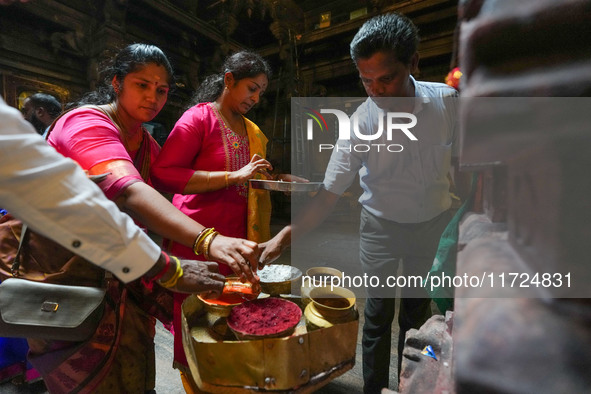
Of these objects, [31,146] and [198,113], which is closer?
[31,146]

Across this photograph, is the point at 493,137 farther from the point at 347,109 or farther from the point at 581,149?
the point at 347,109

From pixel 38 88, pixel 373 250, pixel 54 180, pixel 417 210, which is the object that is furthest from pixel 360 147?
pixel 38 88

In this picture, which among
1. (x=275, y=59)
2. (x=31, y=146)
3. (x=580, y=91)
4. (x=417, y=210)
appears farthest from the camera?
(x=275, y=59)

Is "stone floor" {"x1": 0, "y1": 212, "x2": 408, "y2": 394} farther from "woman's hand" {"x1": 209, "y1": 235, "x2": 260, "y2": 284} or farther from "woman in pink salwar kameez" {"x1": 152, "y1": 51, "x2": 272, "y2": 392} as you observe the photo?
"woman's hand" {"x1": 209, "y1": 235, "x2": 260, "y2": 284}

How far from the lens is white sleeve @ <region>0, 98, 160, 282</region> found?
2.54 ft

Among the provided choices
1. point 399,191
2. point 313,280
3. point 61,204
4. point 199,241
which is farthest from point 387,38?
point 61,204

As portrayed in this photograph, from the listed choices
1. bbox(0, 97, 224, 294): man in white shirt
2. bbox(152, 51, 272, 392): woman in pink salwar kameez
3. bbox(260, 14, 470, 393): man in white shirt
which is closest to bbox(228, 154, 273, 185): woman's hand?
bbox(152, 51, 272, 392): woman in pink salwar kameez

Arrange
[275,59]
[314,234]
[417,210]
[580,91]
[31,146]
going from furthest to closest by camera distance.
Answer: [275,59], [314,234], [417,210], [31,146], [580,91]

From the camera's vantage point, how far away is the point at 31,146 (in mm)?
797

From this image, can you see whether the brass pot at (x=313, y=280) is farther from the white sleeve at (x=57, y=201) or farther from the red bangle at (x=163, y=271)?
the white sleeve at (x=57, y=201)

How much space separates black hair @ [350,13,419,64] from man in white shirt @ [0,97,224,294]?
4.88 feet

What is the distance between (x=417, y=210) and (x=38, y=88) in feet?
24.8

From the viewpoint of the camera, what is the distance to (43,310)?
3.83 feet

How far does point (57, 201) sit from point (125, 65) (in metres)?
1.11
